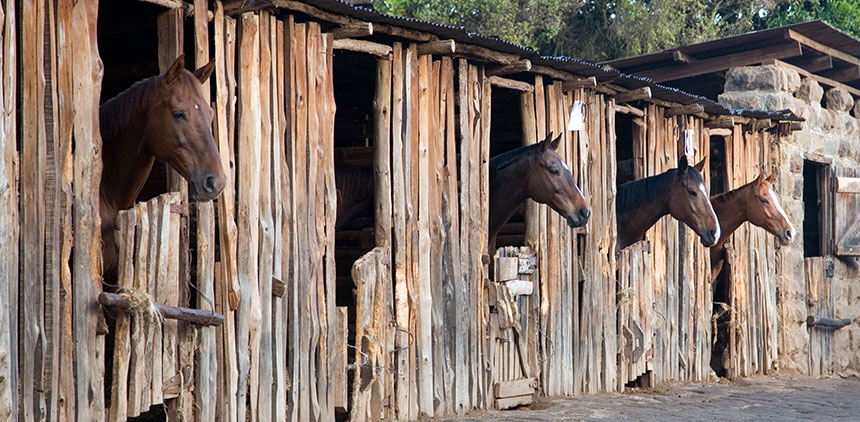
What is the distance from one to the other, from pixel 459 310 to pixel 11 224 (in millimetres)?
4131

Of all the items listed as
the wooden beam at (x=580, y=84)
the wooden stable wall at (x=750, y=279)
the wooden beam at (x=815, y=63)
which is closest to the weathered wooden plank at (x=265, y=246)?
the wooden beam at (x=580, y=84)

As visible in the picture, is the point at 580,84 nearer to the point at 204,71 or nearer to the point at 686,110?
the point at 686,110

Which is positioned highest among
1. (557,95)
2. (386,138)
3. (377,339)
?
(557,95)

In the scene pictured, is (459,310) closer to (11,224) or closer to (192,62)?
(192,62)

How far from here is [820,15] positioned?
22312 mm

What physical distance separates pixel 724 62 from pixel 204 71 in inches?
352

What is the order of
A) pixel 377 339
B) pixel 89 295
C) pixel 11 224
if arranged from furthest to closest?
1. pixel 377 339
2. pixel 89 295
3. pixel 11 224

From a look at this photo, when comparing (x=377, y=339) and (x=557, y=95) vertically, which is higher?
(x=557, y=95)

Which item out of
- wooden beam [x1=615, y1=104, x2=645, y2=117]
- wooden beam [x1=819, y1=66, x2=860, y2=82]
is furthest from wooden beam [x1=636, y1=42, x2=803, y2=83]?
wooden beam [x1=615, y1=104, x2=645, y2=117]

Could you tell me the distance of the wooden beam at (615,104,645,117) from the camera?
10719mm

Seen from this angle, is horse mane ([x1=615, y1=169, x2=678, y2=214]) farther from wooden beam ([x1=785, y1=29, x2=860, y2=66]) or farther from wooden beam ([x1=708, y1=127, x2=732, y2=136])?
wooden beam ([x1=785, y1=29, x2=860, y2=66])

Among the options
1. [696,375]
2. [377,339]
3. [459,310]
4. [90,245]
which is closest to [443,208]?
[459,310]

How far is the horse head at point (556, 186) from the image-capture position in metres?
8.93

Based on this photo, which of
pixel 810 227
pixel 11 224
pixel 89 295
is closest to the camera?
pixel 11 224
